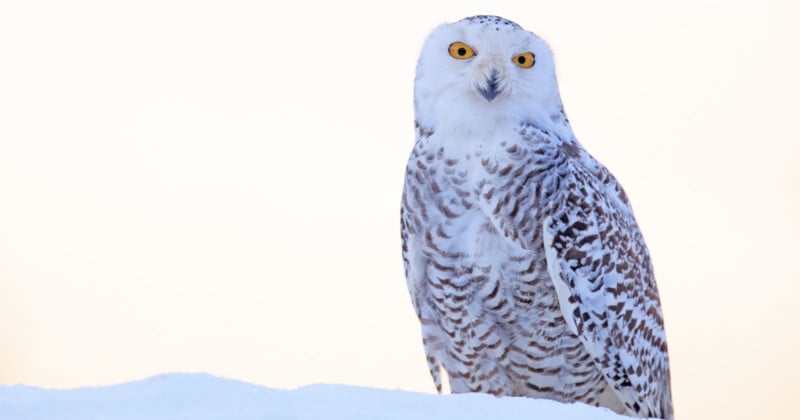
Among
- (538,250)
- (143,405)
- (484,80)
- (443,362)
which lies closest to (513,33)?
(484,80)

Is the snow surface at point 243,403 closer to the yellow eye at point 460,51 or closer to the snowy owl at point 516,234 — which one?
the snowy owl at point 516,234

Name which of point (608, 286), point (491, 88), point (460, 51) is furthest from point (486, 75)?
point (608, 286)

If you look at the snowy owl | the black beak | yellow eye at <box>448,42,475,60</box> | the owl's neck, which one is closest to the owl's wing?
the snowy owl

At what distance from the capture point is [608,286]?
184 inches

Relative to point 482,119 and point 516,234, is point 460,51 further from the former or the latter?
point 516,234

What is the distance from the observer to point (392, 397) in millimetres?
2791

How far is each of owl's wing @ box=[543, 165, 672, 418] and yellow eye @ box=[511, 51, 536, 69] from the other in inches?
20.1

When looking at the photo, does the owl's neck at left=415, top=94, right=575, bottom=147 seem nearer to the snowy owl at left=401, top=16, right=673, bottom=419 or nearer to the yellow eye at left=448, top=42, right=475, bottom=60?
the snowy owl at left=401, top=16, right=673, bottom=419

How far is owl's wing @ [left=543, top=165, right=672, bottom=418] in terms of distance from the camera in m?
4.50

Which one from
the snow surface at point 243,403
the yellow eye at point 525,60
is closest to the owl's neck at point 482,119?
the yellow eye at point 525,60

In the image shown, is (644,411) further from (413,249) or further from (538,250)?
(413,249)

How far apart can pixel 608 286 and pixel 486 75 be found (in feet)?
3.56

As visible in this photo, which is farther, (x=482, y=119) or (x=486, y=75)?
(x=482, y=119)

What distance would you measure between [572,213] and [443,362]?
0.98 metres
